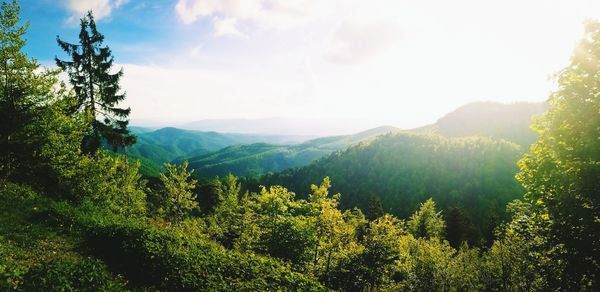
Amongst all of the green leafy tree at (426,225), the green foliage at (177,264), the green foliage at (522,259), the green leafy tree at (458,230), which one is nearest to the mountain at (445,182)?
the green leafy tree at (458,230)

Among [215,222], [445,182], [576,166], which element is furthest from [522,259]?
[445,182]

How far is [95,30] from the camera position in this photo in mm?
34750

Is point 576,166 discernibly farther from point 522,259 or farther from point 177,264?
point 177,264

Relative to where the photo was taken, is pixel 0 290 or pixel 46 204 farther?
pixel 46 204

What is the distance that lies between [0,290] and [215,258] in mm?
10196

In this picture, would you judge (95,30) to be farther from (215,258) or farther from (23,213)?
(215,258)

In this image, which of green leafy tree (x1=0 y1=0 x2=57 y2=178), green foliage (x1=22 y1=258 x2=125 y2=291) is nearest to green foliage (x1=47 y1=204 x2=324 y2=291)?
green foliage (x1=22 y1=258 x2=125 y2=291)

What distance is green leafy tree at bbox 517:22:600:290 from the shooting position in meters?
14.4

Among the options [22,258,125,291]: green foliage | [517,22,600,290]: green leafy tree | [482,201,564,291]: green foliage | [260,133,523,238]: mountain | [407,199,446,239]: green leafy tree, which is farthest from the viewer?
[260,133,523,238]: mountain

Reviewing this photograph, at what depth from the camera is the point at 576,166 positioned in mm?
14797

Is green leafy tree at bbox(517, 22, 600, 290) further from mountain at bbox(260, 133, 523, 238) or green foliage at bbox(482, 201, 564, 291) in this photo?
mountain at bbox(260, 133, 523, 238)

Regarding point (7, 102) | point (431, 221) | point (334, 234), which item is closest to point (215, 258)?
point (334, 234)

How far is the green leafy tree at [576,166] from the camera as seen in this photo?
1445 centimetres

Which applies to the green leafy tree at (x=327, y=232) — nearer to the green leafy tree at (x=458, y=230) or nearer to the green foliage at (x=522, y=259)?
the green foliage at (x=522, y=259)
